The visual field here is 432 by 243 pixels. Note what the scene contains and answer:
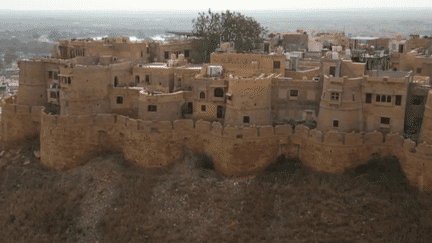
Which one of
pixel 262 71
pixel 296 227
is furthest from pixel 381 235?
pixel 262 71

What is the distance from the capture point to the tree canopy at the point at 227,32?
52.3 metres

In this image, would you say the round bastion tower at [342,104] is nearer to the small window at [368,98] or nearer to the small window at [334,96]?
the small window at [334,96]

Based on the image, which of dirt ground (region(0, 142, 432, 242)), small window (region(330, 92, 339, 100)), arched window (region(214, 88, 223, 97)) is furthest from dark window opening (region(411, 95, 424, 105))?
arched window (region(214, 88, 223, 97))

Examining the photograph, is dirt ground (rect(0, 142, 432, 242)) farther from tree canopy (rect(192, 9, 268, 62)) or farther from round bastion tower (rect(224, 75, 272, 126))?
tree canopy (rect(192, 9, 268, 62))

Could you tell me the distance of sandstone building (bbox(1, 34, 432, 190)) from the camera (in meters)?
34.1

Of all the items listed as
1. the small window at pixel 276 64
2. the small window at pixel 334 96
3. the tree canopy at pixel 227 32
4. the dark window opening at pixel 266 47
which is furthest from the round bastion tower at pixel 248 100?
the tree canopy at pixel 227 32

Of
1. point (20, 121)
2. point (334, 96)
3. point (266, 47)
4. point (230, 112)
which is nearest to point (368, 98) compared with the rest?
point (334, 96)

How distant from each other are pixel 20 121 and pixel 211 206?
18.2 metres

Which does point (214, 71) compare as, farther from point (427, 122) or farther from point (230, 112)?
point (427, 122)

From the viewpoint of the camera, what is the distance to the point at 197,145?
123ft

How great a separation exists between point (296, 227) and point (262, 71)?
42.2 feet

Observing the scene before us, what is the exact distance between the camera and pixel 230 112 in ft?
122

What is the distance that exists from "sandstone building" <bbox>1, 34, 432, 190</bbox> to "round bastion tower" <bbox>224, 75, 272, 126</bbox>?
65mm

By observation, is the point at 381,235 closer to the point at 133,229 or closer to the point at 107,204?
the point at 133,229
